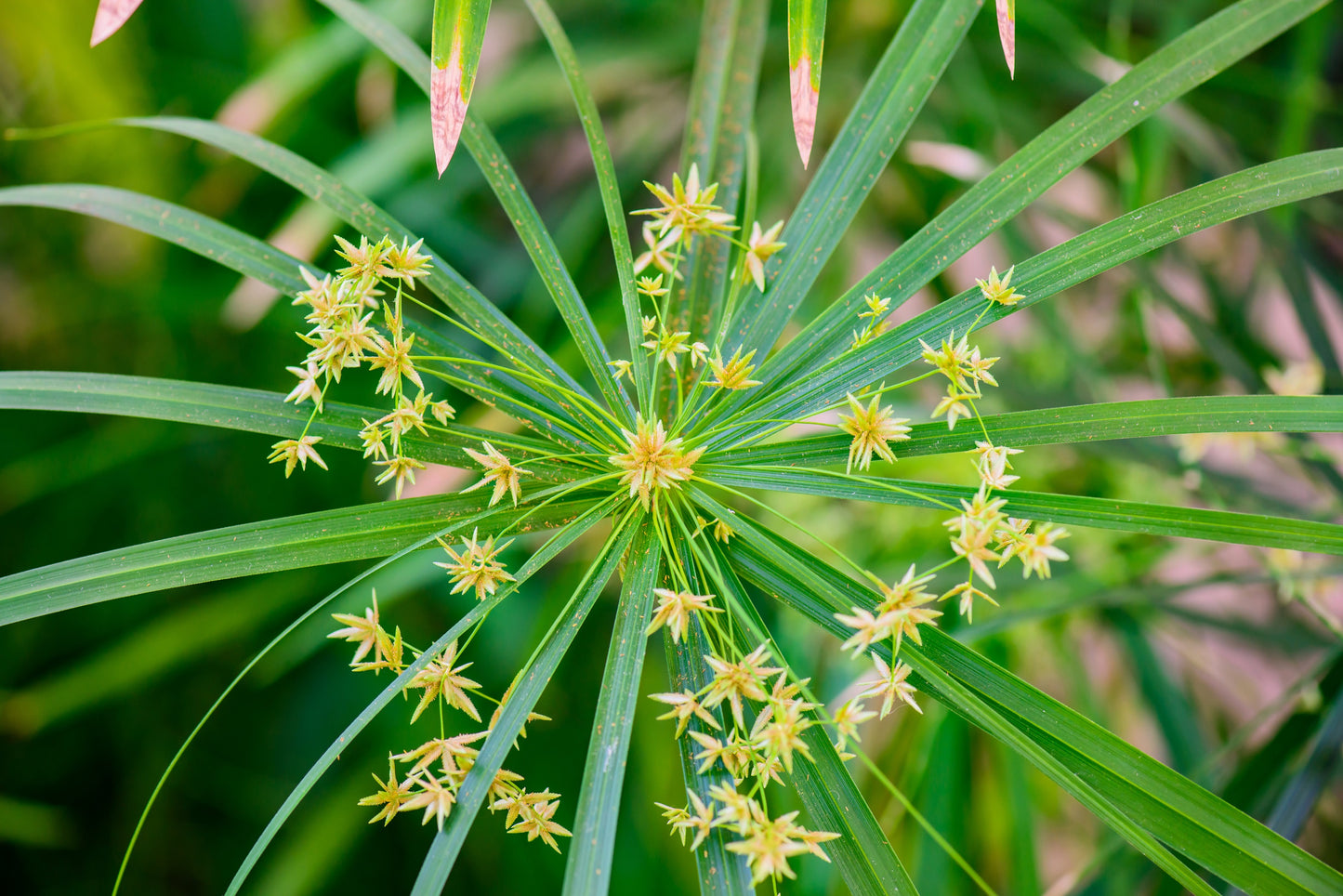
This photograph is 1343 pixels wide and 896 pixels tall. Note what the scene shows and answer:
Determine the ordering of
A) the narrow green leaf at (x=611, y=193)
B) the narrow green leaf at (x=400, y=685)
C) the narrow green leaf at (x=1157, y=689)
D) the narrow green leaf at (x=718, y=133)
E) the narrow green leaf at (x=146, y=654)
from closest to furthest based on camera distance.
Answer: the narrow green leaf at (x=400, y=685), the narrow green leaf at (x=611, y=193), the narrow green leaf at (x=718, y=133), the narrow green leaf at (x=1157, y=689), the narrow green leaf at (x=146, y=654)

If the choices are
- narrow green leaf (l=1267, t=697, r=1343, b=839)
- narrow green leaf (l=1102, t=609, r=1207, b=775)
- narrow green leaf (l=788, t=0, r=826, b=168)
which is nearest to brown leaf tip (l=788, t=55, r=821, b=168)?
narrow green leaf (l=788, t=0, r=826, b=168)

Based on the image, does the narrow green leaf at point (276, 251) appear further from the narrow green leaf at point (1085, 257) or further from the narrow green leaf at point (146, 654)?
the narrow green leaf at point (146, 654)

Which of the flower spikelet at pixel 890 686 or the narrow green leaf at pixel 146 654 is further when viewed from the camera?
the narrow green leaf at pixel 146 654

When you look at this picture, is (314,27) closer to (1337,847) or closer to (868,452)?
(868,452)

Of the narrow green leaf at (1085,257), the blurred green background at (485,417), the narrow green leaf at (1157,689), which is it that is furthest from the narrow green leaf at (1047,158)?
the narrow green leaf at (1157,689)

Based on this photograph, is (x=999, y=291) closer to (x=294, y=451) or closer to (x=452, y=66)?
(x=452, y=66)

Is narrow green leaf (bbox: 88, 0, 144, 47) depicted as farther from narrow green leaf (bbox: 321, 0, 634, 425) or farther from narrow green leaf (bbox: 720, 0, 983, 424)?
narrow green leaf (bbox: 720, 0, 983, 424)
